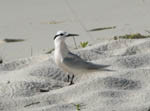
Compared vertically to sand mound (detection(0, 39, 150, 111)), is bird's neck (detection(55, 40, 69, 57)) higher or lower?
higher

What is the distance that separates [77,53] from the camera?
20.3 feet

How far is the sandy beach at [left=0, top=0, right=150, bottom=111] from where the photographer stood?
4.71 m

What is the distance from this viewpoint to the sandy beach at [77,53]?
471 centimetres

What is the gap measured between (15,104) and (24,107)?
0.33ft

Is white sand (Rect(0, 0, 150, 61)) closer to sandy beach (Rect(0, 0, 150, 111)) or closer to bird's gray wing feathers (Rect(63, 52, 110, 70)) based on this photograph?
sandy beach (Rect(0, 0, 150, 111))

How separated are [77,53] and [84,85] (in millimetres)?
1216

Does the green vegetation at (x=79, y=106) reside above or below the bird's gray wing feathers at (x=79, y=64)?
below

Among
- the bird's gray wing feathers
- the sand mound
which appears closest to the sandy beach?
→ the sand mound

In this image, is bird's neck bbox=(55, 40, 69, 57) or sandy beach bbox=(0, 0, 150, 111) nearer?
sandy beach bbox=(0, 0, 150, 111)

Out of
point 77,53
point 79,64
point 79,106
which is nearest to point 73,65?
point 79,64

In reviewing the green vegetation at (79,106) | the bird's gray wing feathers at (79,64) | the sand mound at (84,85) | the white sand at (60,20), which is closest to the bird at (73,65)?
the bird's gray wing feathers at (79,64)

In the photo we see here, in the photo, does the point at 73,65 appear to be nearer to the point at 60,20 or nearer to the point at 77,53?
the point at 77,53

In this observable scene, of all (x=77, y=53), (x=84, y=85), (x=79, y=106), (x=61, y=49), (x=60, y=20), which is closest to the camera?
(x=79, y=106)

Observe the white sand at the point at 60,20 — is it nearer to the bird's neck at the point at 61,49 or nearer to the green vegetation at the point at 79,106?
the bird's neck at the point at 61,49
